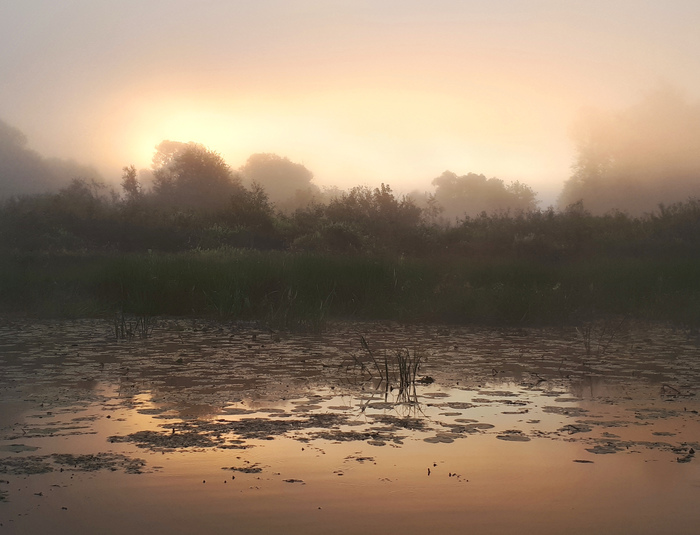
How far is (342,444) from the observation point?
4.05 meters

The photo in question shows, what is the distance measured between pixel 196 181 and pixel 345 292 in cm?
3262

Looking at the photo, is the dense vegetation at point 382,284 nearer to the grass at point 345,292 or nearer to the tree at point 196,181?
the grass at point 345,292

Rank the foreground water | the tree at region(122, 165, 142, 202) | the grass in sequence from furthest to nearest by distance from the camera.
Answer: the tree at region(122, 165, 142, 202), the grass, the foreground water

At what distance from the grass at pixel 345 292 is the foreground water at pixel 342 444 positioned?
3.65 meters

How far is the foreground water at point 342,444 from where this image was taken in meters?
3.07

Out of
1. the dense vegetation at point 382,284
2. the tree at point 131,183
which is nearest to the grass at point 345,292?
the dense vegetation at point 382,284

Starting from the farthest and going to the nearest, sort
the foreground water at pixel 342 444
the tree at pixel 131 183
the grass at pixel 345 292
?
the tree at pixel 131 183
the grass at pixel 345 292
the foreground water at pixel 342 444

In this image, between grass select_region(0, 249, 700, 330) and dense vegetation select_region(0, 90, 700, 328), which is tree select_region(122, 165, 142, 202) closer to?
dense vegetation select_region(0, 90, 700, 328)

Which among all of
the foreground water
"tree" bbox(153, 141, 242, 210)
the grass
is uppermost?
"tree" bbox(153, 141, 242, 210)

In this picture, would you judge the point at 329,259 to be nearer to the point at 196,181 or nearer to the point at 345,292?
the point at 345,292

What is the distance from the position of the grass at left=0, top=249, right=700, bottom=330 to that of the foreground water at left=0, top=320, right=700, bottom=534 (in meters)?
3.65

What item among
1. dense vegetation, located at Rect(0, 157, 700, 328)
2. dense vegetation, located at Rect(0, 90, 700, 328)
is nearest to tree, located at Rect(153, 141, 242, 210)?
dense vegetation, located at Rect(0, 90, 700, 328)

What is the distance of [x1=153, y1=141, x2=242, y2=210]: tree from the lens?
42.2 metres

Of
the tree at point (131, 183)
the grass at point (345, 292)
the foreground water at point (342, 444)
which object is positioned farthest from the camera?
the tree at point (131, 183)
